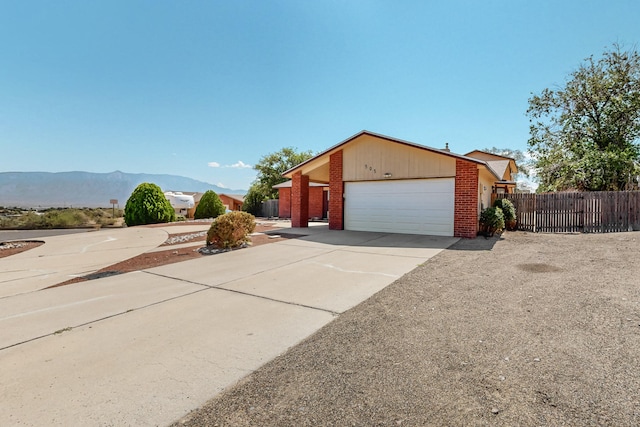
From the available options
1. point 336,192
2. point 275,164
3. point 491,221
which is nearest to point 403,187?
point 336,192

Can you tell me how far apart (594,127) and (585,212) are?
39.5 ft

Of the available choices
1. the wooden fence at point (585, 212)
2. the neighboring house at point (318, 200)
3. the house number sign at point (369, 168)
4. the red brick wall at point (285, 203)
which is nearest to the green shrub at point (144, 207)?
the neighboring house at point (318, 200)

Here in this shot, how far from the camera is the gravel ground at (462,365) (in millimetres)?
1967

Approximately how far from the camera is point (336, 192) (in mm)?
13766

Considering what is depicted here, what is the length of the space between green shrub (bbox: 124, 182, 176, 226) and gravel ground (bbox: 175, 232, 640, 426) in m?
17.0

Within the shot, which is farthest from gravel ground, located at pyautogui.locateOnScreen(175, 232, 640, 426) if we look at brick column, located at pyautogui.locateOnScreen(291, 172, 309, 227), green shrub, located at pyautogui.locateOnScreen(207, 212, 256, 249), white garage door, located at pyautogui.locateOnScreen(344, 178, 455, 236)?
brick column, located at pyautogui.locateOnScreen(291, 172, 309, 227)

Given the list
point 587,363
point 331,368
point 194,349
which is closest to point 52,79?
point 194,349

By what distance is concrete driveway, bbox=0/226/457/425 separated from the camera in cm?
217

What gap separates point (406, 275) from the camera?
5738 mm

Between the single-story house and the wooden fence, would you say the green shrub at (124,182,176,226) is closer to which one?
the single-story house

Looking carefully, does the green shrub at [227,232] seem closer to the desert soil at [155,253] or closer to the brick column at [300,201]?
the desert soil at [155,253]

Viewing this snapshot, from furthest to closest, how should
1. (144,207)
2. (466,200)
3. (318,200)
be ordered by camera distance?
(318,200) < (144,207) < (466,200)

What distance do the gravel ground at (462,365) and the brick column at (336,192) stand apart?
8877 mm

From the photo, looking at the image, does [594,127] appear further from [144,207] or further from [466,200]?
[144,207]
